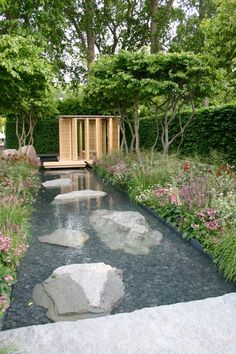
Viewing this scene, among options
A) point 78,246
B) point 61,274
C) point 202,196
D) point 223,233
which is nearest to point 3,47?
point 78,246

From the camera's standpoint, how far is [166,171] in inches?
255

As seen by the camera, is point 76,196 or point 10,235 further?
point 76,196

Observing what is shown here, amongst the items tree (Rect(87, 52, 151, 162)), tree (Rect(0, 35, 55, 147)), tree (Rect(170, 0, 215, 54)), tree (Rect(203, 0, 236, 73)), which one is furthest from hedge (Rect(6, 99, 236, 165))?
tree (Rect(0, 35, 55, 147))

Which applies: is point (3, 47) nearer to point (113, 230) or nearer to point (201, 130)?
point (113, 230)

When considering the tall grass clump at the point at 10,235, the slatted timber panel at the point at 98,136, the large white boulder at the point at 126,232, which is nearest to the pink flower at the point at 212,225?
the large white boulder at the point at 126,232

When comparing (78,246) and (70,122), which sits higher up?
(70,122)

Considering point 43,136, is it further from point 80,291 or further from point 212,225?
point 80,291

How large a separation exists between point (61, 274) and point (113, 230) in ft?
5.34

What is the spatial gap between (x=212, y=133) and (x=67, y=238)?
22.0 feet

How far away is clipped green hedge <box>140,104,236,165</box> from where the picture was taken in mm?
8391

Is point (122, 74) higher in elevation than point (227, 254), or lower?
higher

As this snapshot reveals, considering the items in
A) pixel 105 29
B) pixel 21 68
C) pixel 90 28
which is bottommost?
pixel 21 68

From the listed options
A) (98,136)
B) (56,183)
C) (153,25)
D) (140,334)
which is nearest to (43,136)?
(98,136)

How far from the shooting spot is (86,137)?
46.8ft
